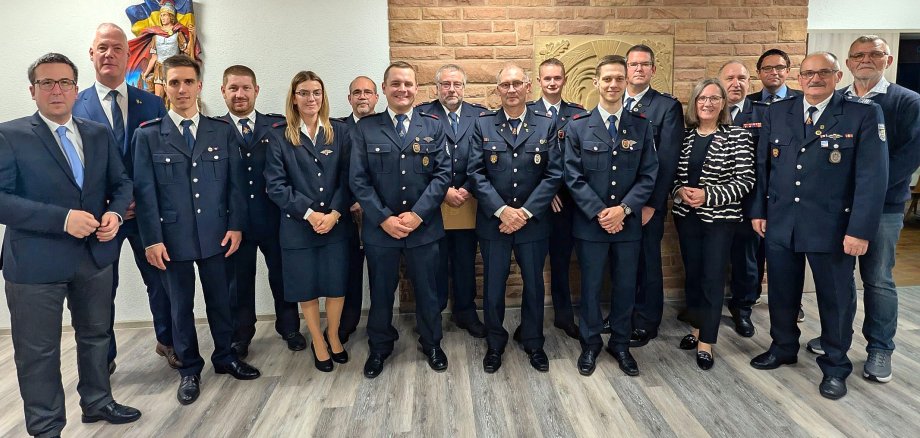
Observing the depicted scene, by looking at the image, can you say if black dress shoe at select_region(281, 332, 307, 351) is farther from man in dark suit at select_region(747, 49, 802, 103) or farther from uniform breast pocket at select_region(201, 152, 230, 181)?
man in dark suit at select_region(747, 49, 802, 103)

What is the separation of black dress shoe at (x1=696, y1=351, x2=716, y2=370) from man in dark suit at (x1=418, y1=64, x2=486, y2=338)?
130 centimetres

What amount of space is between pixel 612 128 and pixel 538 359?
1.36 m

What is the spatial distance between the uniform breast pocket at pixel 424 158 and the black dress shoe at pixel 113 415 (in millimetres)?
1863

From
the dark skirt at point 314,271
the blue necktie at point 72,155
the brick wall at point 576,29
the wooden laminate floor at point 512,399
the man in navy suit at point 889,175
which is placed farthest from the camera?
the brick wall at point 576,29

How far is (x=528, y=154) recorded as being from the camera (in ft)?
9.87

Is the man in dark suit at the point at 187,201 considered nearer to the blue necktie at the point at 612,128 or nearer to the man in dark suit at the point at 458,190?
the man in dark suit at the point at 458,190

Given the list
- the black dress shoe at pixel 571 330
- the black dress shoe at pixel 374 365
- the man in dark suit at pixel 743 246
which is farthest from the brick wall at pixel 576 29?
the black dress shoe at pixel 374 365

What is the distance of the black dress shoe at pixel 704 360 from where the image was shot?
3.10 m

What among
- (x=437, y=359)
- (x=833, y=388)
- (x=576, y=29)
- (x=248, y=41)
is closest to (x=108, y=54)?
(x=248, y=41)

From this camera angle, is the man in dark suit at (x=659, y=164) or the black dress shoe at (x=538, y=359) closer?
the black dress shoe at (x=538, y=359)

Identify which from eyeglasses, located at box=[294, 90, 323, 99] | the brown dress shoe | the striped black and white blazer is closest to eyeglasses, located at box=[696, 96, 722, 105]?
the striped black and white blazer

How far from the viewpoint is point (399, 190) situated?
3.01 m

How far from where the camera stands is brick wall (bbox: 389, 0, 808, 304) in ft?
12.8

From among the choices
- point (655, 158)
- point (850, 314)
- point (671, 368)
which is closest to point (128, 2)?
point (655, 158)
